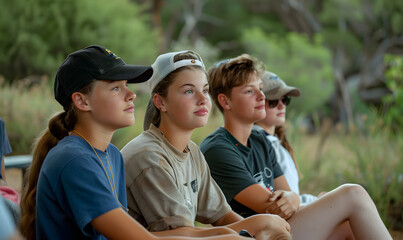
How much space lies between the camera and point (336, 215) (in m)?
2.33

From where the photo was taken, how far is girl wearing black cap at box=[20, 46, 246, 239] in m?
1.50

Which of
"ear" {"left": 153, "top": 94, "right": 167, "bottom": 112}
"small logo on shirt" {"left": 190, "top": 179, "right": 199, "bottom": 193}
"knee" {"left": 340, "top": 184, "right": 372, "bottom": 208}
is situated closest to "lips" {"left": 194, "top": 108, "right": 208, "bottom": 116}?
"ear" {"left": 153, "top": 94, "right": 167, "bottom": 112}

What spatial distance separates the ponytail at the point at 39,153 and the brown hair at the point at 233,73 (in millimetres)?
1025

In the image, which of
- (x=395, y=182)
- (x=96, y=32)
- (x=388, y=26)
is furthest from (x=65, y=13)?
(x=388, y=26)

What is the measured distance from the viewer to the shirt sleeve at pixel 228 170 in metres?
2.34

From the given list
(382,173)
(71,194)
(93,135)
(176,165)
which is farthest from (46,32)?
(71,194)

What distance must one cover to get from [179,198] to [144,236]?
0.33 meters

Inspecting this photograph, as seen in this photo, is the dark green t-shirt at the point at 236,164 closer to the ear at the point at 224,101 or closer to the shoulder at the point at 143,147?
the ear at the point at 224,101

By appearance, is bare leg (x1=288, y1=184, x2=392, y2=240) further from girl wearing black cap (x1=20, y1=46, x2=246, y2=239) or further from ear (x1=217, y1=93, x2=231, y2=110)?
girl wearing black cap (x1=20, y1=46, x2=246, y2=239)

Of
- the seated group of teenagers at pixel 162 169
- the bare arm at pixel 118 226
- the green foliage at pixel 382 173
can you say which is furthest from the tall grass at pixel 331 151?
the bare arm at pixel 118 226

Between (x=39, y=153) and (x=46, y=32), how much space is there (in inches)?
337

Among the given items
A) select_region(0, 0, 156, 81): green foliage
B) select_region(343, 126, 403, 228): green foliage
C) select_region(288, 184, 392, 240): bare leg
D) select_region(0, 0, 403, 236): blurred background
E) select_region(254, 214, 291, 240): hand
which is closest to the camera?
select_region(254, 214, 291, 240): hand

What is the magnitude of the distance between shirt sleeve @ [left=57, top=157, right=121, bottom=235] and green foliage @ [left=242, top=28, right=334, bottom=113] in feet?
41.2

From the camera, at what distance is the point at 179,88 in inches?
80.6
